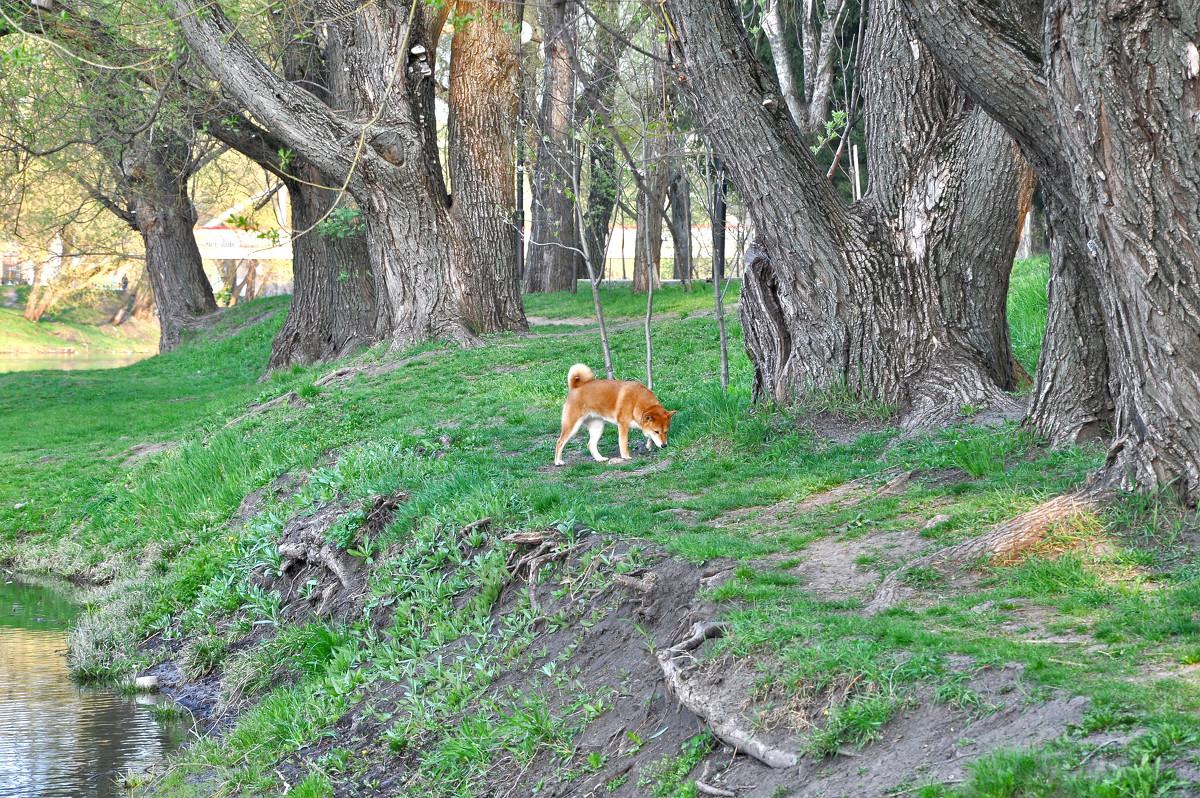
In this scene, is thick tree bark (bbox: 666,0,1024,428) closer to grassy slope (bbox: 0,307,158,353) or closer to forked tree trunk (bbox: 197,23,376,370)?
forked tree trunk (bbox: 197,23,376,370)

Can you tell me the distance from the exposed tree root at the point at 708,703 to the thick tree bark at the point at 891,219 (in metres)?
3.89

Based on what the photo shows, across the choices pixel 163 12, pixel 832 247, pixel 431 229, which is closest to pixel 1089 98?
pixel 832 247

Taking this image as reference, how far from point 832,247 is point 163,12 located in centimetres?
883

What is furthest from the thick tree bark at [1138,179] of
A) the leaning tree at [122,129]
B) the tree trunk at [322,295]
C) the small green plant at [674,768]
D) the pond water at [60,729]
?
the tree trunk at [322,295]

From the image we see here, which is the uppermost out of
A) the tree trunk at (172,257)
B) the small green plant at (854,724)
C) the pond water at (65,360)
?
the tree trunk at (172,257)

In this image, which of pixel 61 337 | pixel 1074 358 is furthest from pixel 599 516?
pixel 61 337

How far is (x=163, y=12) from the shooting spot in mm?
12734

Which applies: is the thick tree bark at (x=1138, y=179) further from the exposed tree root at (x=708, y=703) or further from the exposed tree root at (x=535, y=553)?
the exposed tree root at (x=535, y=553)

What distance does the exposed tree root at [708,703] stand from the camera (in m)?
4.34

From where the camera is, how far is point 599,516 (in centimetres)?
739

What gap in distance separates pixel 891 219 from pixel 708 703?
17.6 feet

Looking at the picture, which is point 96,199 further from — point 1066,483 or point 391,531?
point 1066,483

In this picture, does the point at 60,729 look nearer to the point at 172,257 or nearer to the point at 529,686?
the point at 529,686

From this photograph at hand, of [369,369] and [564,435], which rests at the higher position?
[369,369]
